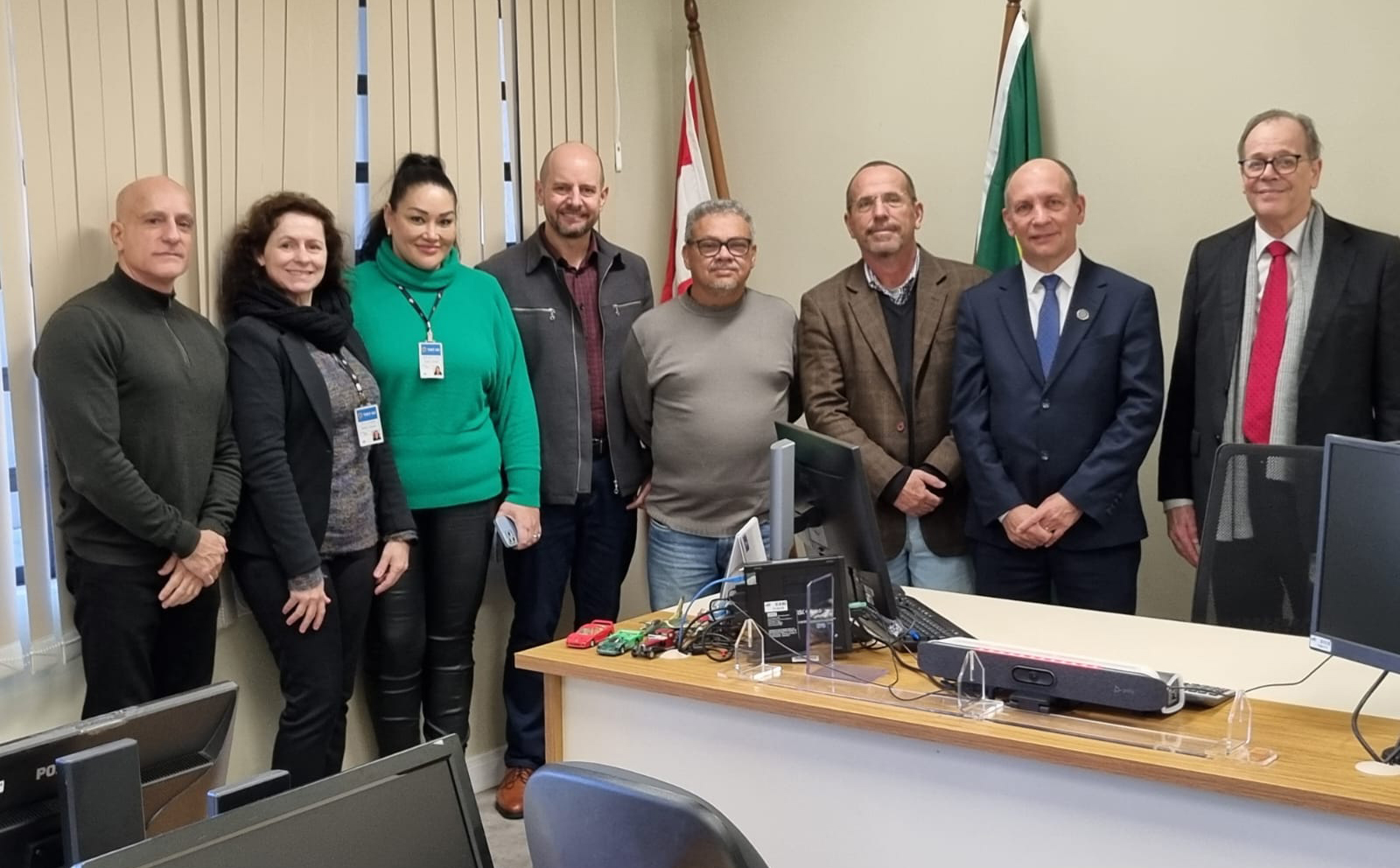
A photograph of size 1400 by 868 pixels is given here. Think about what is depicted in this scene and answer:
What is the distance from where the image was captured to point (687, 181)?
4.50 meters

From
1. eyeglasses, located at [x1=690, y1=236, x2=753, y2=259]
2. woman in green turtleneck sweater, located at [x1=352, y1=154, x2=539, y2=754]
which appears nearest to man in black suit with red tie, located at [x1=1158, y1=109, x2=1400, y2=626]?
eyeglasses, located at [x1=690, y1=236, x2=753, y2=259]

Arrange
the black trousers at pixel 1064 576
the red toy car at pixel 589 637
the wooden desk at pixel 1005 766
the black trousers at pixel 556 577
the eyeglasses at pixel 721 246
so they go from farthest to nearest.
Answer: the black trousers at pixel 556 577, the eyeglasses at pixel 721 246, the black trousers at pixel 1064 576, the red toy car at pixel 589 637, the wooden desk at pixel 1005 766

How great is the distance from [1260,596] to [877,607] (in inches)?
33.7

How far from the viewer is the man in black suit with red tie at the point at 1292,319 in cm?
294

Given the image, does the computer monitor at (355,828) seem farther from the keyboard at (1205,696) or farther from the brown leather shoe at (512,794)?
the brown leather shoe at (512,794)

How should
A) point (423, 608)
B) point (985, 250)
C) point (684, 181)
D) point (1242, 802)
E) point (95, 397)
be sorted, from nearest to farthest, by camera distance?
point (1242, 802) → point (95, 397) → point (423, 608) → point (985, 250) → point (684, 181)

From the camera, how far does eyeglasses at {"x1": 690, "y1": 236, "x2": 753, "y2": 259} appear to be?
338cm

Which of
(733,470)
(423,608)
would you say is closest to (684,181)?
(733,470)

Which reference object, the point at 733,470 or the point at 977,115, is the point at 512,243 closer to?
the point at 733,470

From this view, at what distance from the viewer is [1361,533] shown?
1736mm

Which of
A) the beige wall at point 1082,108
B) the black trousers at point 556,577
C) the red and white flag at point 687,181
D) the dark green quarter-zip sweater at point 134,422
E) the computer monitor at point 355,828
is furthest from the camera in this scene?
the red and white flag at point 687,181

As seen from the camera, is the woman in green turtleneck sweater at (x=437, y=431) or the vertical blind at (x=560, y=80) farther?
the vertical blind at (x=560, y=80)

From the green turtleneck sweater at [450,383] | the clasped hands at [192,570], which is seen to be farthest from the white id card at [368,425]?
the clasped hands at [192,570]

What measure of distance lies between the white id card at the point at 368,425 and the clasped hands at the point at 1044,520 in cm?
162
